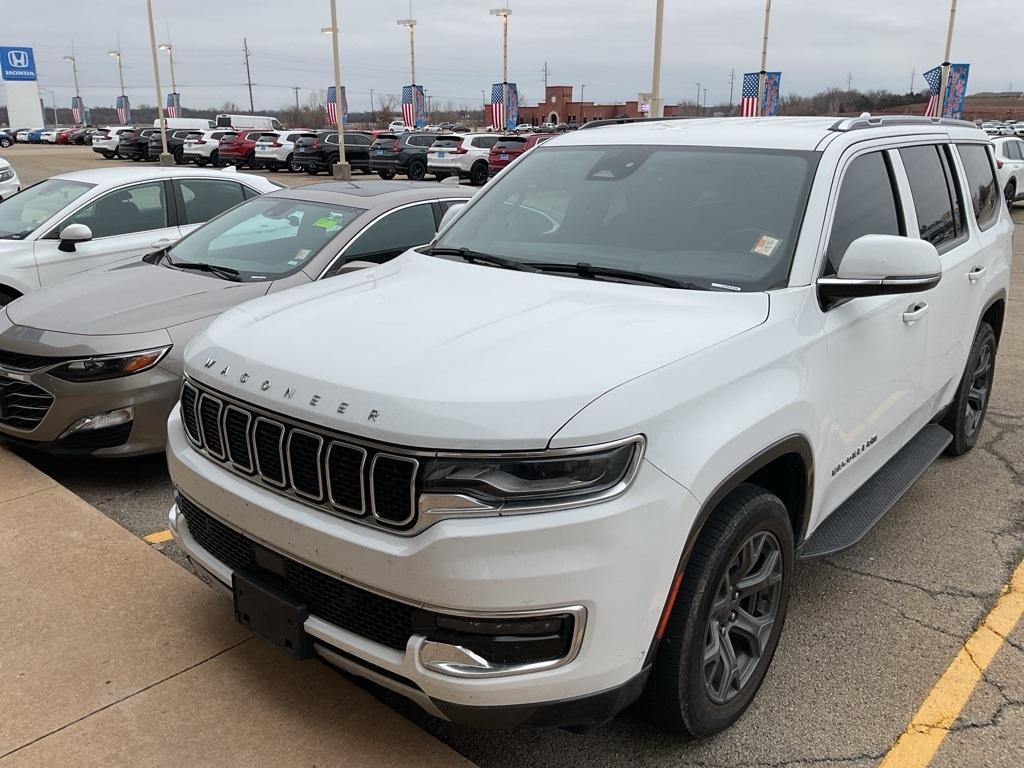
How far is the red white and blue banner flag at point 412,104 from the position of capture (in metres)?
52.1

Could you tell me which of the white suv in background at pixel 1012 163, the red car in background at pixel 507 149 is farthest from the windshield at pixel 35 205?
the red car in background at pixel 507 149

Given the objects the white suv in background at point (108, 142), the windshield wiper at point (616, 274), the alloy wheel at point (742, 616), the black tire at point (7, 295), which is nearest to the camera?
the alloy wheel at point (742, 616)

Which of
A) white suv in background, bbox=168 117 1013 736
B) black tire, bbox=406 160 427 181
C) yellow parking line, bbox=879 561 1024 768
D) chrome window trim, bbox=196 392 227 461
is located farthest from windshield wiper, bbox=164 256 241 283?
black tire, bbox=406 160 427 181

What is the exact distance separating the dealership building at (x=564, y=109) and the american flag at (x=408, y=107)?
40.2 meters

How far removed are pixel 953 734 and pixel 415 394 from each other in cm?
216

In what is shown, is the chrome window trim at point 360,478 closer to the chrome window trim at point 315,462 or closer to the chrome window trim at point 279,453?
the chrome window trim at point 315,462

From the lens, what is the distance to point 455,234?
4008 mm

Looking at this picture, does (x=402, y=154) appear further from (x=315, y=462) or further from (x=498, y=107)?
(x=315, y=462)

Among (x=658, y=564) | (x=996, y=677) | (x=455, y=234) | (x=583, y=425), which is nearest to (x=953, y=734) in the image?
(x=996, y=677)

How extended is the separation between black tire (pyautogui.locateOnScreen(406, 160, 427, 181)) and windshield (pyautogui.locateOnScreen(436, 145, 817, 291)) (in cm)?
2938

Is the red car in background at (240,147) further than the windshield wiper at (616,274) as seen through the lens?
Yes

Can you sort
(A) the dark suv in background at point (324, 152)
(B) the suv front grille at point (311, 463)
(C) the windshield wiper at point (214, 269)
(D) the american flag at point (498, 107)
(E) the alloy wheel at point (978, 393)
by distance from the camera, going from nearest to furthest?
1. (B) the suv front grille at point (311, 463)
2. (E) the alloy wheel at point (978, 393)
3. (C) the windshield wiper at point (214, 269)
4. (A) the dark suv in background at point (324, 152)
5. (D) the american flag at point (498, 107)

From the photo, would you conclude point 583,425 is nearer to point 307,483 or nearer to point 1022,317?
point 307,483

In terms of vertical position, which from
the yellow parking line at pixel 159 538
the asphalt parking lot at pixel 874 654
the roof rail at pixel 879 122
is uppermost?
the roof rail at pixel 879 122
